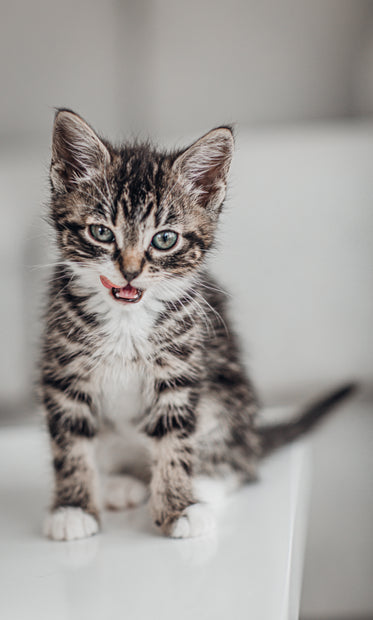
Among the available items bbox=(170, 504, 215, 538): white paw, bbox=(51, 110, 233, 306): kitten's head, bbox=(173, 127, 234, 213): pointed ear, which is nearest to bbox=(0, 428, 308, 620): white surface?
bbox=(170, 504, 215, 538): white paw

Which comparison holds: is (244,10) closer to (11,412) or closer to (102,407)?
(102,407)

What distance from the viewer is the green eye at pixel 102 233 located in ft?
2.30

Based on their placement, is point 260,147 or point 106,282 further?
point 260,147

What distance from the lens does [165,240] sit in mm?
711

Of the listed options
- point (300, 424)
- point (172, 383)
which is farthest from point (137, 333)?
point (300, 424)

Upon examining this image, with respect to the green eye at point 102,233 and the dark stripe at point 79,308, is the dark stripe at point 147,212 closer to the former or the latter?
the green eye at point 102,233

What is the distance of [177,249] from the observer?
28.3 inches

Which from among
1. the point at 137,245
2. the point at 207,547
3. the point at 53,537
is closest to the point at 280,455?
the point at 207,547

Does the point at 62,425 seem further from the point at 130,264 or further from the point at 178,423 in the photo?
the point at 130,264

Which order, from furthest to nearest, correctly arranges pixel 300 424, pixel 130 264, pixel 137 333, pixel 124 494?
pixel 300 424, pixel 124 494, pixel 137 333, pixel 130 264

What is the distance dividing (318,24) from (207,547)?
3.37ft

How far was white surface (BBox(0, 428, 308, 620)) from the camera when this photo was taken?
25.8 inches

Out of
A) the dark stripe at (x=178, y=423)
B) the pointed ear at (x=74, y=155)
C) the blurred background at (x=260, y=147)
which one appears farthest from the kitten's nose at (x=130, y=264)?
the blurred background at (x=260, y=147)

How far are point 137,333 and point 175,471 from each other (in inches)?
7.5
